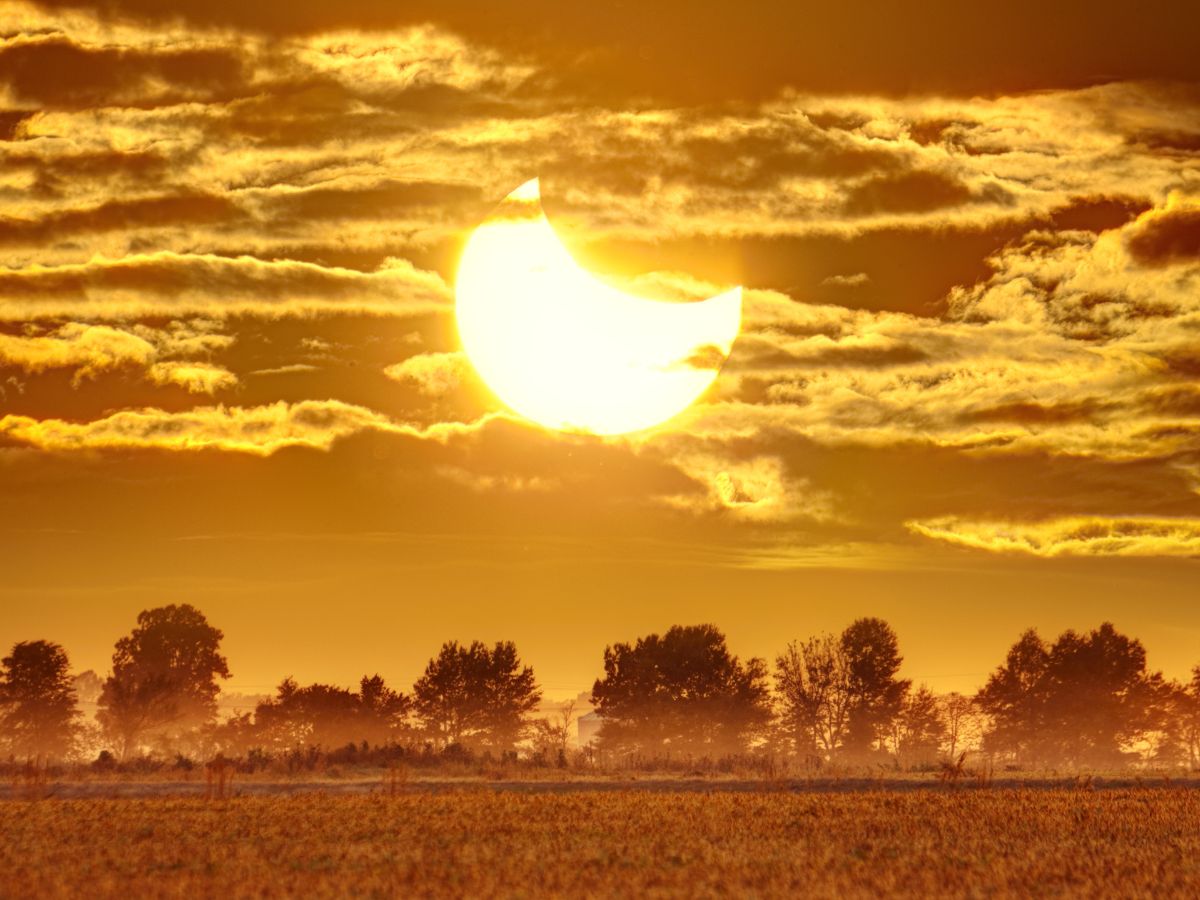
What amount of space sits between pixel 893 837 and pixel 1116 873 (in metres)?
7.75

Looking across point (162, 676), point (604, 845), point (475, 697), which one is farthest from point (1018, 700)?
point (604, 845)

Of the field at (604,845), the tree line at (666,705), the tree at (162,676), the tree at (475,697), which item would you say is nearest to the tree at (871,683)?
the tree line at (666,705)

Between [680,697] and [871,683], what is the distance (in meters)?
22.1

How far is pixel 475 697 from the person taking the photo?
5758 inches

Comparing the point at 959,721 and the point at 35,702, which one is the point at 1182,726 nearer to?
the point at 959,721

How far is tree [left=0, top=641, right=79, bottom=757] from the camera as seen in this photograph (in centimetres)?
14112

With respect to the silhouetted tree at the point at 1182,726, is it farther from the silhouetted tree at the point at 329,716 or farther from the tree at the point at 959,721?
the silhouetted tree at the point at 329,716

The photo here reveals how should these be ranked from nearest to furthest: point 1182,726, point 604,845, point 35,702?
point 604,845
point 35,702
point 1182,726

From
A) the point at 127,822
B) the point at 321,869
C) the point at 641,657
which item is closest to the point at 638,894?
the point at 321,869

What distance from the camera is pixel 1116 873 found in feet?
98.5

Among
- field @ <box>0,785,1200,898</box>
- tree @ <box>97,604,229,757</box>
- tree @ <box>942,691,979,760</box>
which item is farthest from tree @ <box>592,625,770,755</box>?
field @ <box>0,785,1200,898</box>

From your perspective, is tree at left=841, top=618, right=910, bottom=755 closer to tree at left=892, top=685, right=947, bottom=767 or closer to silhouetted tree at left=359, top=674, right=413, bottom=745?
tree at left=892, top=685, right=947, bottom=767

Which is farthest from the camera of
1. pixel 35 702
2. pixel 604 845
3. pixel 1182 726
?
pixel 1182 726

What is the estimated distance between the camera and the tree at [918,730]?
5994 inches
